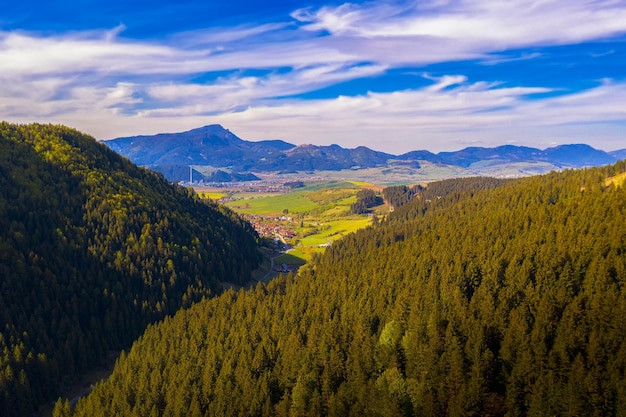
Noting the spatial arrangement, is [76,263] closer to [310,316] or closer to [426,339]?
[310,316]

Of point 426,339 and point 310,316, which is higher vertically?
point 426,339

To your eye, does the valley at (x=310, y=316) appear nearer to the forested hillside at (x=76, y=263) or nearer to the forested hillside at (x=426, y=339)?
the forested hillside at (x=426, y=339)

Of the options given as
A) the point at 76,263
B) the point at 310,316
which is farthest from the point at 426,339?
the point at 76,263

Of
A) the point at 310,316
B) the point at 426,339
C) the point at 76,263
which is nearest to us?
the point at 426,339

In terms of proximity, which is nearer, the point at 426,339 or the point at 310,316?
the point at 426,339

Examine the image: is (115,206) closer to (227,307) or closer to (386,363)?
(227,307)

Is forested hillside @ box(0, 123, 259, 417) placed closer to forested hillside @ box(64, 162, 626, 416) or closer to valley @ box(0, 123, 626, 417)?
valley @ box(0, 123, 626, 417)

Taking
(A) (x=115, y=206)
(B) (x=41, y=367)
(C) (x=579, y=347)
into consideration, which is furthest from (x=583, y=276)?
(A) (x=115, y=206)

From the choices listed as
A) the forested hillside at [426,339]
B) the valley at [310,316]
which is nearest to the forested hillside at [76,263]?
the valley at [310,316]
